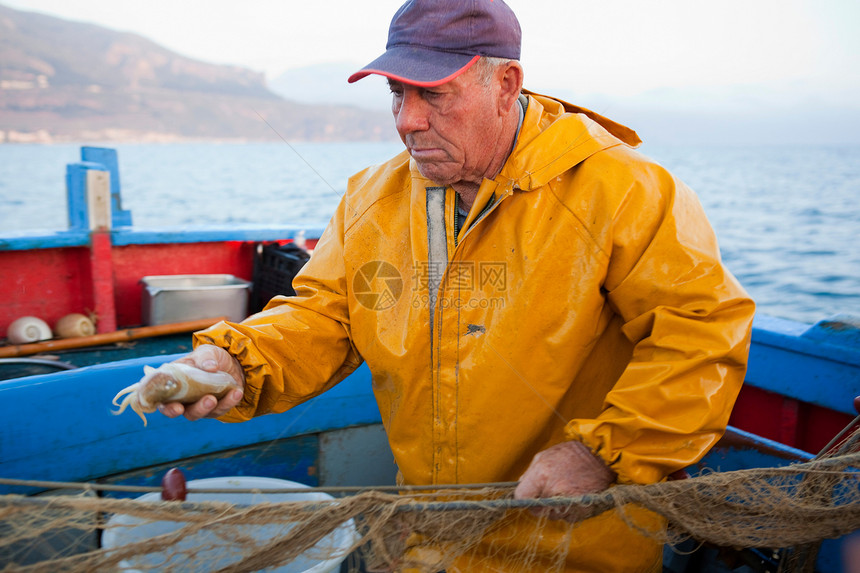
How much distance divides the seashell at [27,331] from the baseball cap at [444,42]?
3355 mm

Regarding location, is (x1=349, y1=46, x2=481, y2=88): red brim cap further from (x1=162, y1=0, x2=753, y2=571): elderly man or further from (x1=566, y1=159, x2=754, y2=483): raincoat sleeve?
(x1=566, y1=159, x2=754, y2=483): raincoat sleeve

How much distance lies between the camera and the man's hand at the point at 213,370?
71.5 inches

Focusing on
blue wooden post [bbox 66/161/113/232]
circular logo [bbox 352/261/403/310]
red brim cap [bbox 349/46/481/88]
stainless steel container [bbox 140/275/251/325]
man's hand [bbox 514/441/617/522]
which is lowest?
man's hand [bbox 514/441/617/522]

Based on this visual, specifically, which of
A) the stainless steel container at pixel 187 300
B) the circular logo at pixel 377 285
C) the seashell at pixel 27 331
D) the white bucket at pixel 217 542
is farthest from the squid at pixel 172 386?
the seashell at pixel 27 331

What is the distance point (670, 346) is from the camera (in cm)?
162

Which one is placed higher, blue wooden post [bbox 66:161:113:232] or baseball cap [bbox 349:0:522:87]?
baseball cap [bbox 349:0:522:87]

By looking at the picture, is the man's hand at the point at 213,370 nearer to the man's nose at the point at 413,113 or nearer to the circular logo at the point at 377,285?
the circular logo at the point at 377,285

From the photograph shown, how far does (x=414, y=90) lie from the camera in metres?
1.81

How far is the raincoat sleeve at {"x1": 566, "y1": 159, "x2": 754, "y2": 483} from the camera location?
1599 millimetres

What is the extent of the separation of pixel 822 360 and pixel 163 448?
3.12 meters

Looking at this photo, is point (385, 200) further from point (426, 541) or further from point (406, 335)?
point (426, 541)

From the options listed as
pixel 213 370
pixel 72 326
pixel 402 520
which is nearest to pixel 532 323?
pixel 402 520

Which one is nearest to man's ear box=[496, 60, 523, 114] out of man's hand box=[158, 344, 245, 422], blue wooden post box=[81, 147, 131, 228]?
man's hand box=[158, 344, 245, 422]

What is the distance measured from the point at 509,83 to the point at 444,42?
0.25 metres
